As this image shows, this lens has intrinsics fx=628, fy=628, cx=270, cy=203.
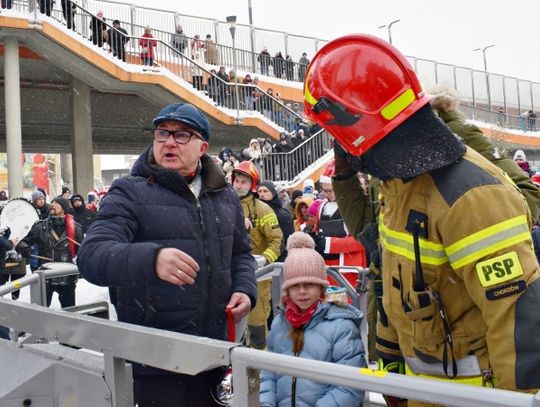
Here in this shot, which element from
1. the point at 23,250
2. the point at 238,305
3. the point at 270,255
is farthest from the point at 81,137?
the point at 238,305

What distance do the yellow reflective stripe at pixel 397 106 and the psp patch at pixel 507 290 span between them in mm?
511

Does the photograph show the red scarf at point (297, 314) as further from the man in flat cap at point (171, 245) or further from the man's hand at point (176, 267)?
the man's hand at point (176, 267)

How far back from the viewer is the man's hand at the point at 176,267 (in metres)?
1.92

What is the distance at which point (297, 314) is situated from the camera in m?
2.85

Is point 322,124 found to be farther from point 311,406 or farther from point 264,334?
point 264,334

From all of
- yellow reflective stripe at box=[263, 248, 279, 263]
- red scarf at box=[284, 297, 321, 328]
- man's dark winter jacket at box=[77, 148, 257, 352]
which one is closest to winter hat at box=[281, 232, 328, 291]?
red scarf at box=[284, 297, 321, 328]

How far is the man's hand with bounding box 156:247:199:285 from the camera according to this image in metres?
1.92

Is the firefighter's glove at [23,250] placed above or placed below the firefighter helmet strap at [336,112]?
below

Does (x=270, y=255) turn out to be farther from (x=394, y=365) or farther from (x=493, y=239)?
(x=493, y=239)

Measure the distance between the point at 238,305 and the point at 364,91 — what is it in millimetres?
1068

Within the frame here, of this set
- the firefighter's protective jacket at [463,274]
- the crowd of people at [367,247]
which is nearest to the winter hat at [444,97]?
the crowd of people at [367,247]

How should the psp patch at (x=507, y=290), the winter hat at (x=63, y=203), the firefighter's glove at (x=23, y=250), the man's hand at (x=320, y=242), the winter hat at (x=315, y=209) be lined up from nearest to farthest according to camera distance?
the psp patch at (x=507, y=290) < the man's hand at (x=320, y=242) < the winter hat at (x=315, y=209) < the firefighter's glove at (x=23, y=250) < the winter hat at (x=63, y=203)

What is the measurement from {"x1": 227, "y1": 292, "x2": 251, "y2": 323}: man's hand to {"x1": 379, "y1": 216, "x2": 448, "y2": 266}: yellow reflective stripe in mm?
787

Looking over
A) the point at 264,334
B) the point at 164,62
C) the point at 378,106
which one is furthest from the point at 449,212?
the point at 164,62
